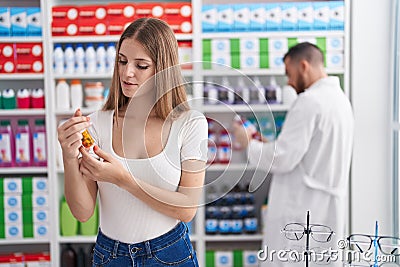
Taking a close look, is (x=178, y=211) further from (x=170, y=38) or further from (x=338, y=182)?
(x=338, y=182)

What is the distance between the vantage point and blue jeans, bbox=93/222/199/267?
167 cm

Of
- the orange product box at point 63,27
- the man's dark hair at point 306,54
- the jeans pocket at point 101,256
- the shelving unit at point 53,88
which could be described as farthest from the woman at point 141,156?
the orange product box at point 63,27

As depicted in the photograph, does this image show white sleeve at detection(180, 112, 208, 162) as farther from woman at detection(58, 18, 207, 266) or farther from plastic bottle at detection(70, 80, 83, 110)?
plastic bottle at detection(70, 80, 83, 110)

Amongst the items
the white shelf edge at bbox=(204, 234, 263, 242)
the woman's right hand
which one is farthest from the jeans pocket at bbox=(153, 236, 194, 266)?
the white shelf edge at bbox=(204, 234, 263, 242)

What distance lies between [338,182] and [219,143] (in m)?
1.61

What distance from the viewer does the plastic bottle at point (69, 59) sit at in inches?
143

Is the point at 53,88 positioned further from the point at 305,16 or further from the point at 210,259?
the point at 305,16

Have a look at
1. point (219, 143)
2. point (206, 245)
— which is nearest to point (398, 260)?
point (219, 143)

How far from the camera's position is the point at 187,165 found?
4.84 ft

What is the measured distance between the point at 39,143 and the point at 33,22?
737mm

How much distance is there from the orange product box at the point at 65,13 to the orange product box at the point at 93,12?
0.11ft

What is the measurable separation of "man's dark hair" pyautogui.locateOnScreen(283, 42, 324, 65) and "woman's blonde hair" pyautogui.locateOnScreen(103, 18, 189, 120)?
1.83 m

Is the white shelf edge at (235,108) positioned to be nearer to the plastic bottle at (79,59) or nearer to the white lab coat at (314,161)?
the white lab coat at (314,161)

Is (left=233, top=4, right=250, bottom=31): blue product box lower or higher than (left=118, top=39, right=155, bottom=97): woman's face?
higher
